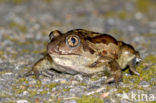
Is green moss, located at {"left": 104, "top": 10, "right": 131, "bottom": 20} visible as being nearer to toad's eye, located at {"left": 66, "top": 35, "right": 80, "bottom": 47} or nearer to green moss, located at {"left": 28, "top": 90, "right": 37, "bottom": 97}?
toad's eye, located at {"left": 66, "top": 35, "right": 80, "bottom": 47}

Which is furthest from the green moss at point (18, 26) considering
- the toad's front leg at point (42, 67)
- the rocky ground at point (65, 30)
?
the toad's front leg at point (42, 67)

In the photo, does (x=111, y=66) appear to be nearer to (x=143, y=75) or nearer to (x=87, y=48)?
(x=87, y=48)

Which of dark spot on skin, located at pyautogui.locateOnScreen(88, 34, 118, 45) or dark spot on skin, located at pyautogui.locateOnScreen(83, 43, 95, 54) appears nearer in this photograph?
dark spot on skin, located at pyautogui.locateOnScreen(83, 43, 95, 54)

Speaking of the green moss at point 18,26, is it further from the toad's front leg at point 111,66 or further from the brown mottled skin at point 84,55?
the toad's front leg at point 111,66

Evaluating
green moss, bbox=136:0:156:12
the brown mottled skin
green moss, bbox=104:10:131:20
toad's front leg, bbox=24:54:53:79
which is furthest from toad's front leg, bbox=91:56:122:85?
green moss, bbox=136:0:156:12

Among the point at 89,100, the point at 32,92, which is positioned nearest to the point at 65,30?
the point at 32,92

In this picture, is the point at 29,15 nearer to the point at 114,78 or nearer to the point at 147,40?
the point at 147,40
